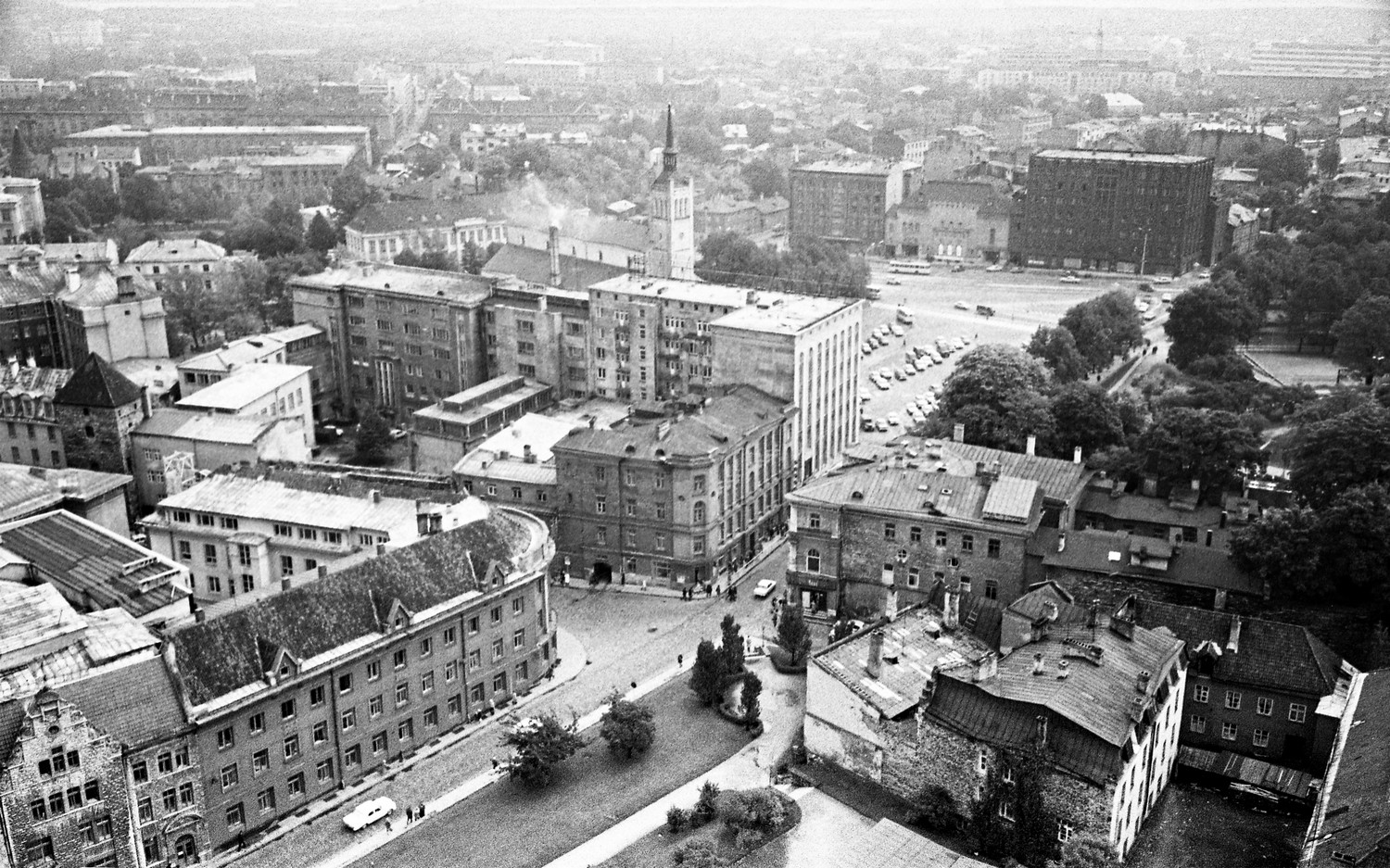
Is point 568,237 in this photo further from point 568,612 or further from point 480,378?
point 568,612

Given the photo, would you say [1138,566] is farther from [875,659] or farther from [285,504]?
[285,504]

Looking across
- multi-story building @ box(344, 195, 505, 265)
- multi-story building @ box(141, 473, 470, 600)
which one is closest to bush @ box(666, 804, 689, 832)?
multi-story building @ box(141, 473, 470, 600)

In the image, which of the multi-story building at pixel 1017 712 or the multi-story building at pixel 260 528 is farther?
the multi-story building at pixel 260 528

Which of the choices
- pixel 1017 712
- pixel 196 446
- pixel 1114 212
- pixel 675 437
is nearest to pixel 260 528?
pixel 196 446

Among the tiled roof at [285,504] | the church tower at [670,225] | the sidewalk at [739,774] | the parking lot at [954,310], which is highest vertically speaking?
→ the church tower at [670,225]

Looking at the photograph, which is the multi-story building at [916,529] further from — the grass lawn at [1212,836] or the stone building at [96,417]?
the stone building at [96,417]

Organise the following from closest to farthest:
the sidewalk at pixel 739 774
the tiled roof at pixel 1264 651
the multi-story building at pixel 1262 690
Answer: the sidewalk at pixel 739 774
the multi-story building at pixel 1262 690
the tiled roof at pixel 1264 651

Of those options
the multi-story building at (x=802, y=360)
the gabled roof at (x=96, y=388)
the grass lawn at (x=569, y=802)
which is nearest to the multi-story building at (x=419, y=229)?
the gabled roof at (x=96, y=388)
